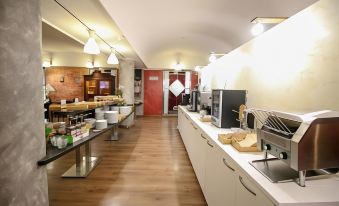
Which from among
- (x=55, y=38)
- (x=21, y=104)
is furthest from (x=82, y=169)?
(x=55, y=38)

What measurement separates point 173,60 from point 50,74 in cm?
562

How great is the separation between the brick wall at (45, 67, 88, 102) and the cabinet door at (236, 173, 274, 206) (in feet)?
30.2

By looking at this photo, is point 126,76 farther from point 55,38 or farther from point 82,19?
point 82,19

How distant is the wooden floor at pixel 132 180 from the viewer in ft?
8.07

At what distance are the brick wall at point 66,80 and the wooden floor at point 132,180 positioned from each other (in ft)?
18.6

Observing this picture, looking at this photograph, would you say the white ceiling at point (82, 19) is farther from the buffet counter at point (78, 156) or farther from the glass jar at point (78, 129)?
the buffet counter at point (78, 156)

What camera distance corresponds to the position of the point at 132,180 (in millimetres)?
2967

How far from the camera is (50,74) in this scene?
935 centimetres

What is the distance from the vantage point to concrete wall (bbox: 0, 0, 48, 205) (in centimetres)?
133

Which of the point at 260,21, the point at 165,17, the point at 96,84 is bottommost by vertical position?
the point at 96,84

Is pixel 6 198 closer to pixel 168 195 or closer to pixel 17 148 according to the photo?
pixel 17 148

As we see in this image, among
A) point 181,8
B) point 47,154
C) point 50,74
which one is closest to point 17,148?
point 47,154

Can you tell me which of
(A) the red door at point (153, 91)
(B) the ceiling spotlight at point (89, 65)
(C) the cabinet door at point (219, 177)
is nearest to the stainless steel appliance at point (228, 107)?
(C) the cabinet door at point (219, 177)

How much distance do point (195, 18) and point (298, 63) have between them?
3.38 m
